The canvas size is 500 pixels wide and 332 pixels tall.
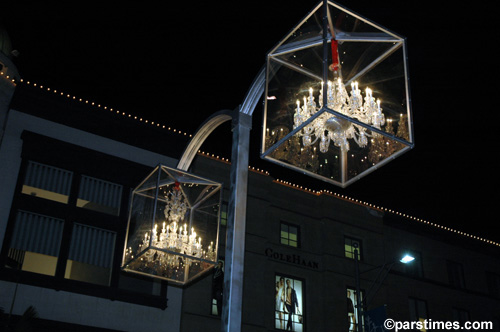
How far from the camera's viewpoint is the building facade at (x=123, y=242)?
17.0m

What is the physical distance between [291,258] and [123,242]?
25.9ft

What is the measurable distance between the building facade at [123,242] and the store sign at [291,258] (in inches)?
3.1

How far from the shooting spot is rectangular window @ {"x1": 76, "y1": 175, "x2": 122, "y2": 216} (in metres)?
18.7

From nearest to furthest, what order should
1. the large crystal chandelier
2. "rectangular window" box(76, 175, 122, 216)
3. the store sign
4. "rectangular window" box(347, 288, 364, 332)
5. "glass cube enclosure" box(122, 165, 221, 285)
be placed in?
the large crystal chandelier
"glass cube enclosure" box(122, 165, 221, 285)
"rectangular window" box(76, 175, 122, 216)
the store sign
"rectangular window" box(347, 288, 364, 332)

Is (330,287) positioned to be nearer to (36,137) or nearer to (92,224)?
(92,224)

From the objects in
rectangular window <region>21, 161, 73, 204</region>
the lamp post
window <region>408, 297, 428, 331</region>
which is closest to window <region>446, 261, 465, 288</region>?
window <region>408, 297, 428, 331</region>

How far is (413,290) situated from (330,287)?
5.38m

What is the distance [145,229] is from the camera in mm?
6969

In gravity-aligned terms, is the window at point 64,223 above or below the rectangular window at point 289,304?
above

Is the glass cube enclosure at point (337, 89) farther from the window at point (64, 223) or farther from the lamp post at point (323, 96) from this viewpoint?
the window at point (64, 223)

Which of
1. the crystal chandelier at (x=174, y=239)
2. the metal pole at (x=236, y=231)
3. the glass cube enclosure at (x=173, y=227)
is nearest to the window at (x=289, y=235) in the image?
the glass cube enclosure at (x=173, y=227)

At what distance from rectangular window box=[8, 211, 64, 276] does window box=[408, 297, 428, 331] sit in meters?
16.7

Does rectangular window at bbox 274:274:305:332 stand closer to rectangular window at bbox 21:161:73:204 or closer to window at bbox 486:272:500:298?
rectangular window at bbox 21:161:73:204

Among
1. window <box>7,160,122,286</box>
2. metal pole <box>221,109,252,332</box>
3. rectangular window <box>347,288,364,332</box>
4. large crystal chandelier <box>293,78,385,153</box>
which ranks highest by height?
window <box>7,160,122,286</box>
